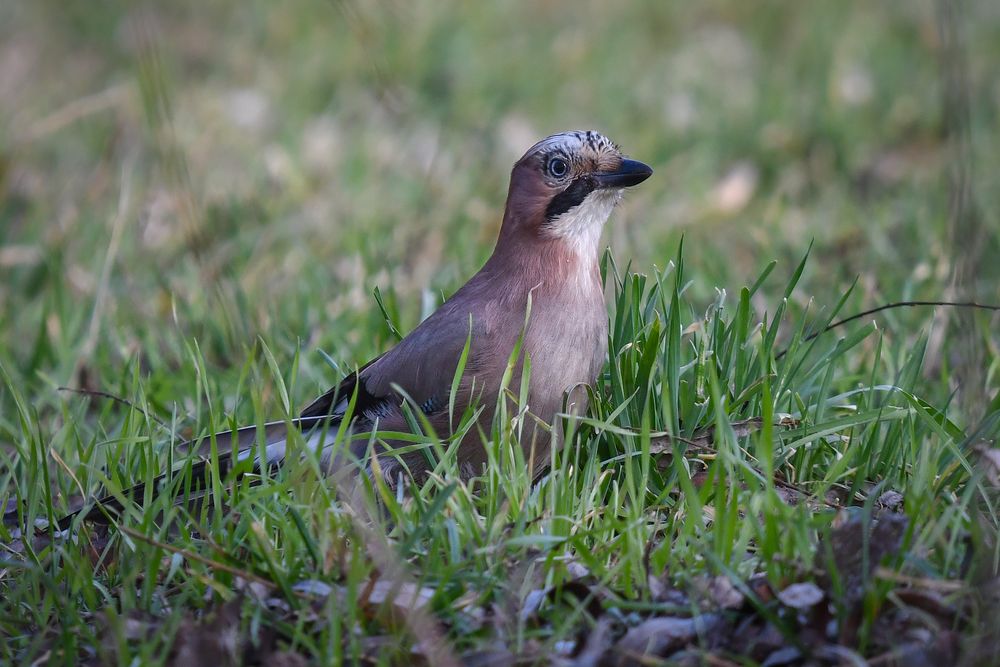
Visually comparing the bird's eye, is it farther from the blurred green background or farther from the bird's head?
the blurred green background

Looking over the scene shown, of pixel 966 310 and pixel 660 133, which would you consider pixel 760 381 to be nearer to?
pixel 966 310

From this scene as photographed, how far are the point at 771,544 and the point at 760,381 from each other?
26.2 inches

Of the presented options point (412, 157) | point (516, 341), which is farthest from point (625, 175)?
point (412, 157)

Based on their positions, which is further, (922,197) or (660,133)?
(660,133)

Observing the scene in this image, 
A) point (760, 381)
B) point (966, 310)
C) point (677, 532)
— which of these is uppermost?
point (966, 310)

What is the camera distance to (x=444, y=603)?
8.68ft

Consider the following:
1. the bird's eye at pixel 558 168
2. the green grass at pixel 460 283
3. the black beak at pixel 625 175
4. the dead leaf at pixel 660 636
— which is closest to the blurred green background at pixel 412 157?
A: the green grass at pixel 460 283

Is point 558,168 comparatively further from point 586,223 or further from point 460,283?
point 460,283

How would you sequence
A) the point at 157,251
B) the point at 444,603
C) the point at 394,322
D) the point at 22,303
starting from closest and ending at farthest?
the point at 444,603, the point at 394,322, the point at 22,303, the point at 157,251

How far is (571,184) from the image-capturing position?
148 inches

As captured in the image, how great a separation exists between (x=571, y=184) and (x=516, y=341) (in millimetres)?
623

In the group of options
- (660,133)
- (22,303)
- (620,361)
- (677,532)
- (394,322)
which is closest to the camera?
(677,532)

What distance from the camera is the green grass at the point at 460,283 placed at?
2.68 metres

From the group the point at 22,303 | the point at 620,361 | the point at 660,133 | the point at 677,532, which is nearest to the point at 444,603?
the point at 677,532
